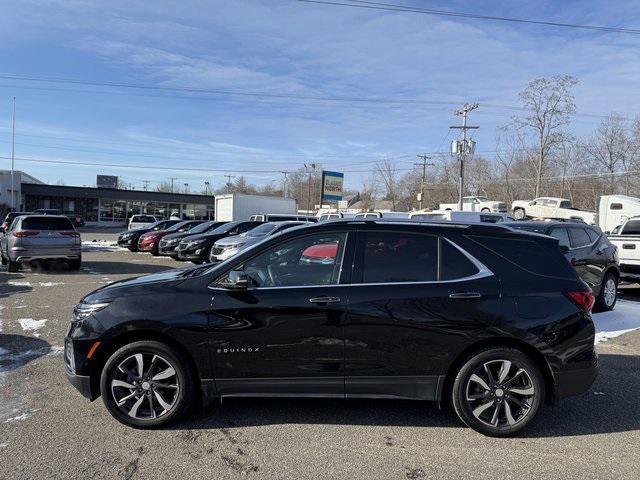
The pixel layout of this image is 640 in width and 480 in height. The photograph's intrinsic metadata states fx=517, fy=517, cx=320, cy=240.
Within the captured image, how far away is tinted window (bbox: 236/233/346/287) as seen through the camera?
4.31 meters

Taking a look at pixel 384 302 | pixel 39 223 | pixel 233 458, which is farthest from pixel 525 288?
pixel 39 223

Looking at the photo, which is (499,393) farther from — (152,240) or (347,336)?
(152,240)

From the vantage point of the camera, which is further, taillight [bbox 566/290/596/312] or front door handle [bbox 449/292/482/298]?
taillight [bbox 566/290/596/312]

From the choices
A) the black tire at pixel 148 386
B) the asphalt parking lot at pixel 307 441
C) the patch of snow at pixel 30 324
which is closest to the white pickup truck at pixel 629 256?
the asphalt parking lot at pixel 307 441

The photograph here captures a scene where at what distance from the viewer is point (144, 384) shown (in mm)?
4246

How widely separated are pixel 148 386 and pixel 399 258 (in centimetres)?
233

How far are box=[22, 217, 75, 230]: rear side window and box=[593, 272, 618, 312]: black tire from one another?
13.9 metres

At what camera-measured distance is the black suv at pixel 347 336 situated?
416 cm

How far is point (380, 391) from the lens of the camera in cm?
421

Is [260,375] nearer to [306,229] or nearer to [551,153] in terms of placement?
[306,229]

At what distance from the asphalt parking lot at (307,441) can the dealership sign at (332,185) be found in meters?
60.1

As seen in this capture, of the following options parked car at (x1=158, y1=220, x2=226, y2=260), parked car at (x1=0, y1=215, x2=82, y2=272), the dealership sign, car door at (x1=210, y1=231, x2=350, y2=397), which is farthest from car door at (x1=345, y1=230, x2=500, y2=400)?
the dealership sign

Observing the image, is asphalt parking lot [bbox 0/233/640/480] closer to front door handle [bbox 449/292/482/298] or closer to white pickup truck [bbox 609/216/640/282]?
front door handle [bbox 449/292/482/298]

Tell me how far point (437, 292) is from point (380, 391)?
0.93 meters
